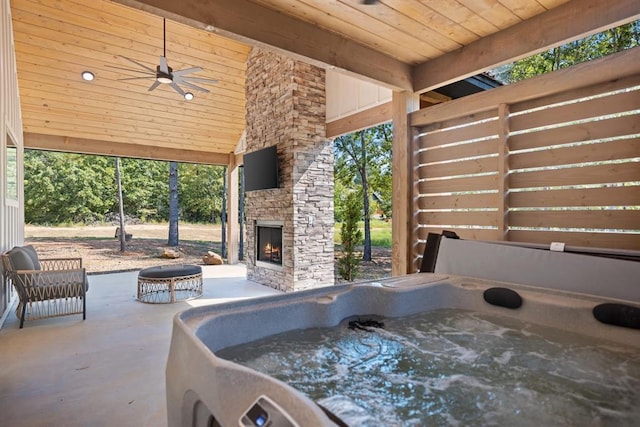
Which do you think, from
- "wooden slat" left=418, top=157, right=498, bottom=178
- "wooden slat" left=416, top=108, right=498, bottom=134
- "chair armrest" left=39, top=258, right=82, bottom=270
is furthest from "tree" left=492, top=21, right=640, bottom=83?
"chair armrest" left=39, top=258, right=82, bottom=270

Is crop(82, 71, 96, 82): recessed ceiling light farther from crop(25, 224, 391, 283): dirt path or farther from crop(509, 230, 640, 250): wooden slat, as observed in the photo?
crop(509, 230, 640, 250): wooden slat

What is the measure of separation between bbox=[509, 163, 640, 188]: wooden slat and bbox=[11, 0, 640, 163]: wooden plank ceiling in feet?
3.01

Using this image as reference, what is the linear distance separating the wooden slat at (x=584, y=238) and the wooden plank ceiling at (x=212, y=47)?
1.36m

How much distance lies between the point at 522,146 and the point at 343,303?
188 centimetres

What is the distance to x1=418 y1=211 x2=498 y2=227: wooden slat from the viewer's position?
2943 mm

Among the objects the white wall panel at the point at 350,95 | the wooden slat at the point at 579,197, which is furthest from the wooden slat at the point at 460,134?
the white wall panel at the point at 350,95

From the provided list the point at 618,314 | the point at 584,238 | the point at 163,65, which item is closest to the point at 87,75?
the point at 163,65

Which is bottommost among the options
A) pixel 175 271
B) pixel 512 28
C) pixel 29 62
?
pixel 175 271

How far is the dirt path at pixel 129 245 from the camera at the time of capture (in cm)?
824

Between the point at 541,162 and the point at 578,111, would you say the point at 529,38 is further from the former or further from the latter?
the point at 541,162

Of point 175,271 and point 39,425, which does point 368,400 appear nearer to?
point 39,425

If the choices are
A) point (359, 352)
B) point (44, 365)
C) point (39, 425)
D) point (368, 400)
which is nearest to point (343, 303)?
point (359, 352)

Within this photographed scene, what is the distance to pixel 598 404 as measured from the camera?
132 centimetres

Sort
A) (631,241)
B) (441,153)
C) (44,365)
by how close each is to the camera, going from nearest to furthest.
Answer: (631,241)
(44,365)
(441,153)
